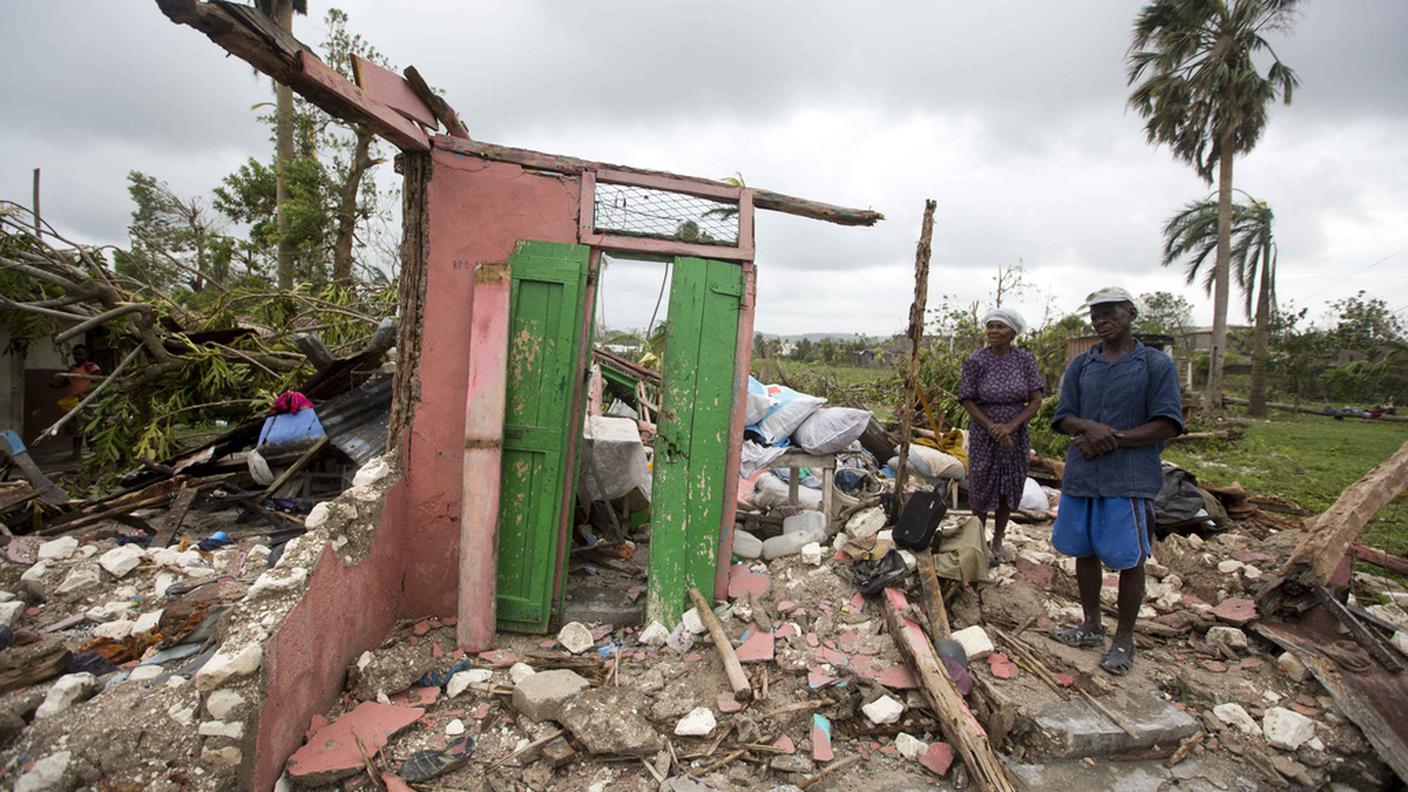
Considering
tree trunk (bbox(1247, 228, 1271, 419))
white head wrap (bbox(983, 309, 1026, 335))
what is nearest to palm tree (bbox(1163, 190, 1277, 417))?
tree trunk (bbox(1247, 228, 1271, 419))

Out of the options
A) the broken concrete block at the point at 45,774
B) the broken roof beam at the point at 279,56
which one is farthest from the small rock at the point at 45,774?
the broken roof beam at the point at 279,56

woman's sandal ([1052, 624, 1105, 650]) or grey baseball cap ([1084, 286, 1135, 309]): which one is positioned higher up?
grey baseball cap ([1084, 286, 1135, 309])

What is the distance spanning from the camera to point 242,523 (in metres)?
5.20

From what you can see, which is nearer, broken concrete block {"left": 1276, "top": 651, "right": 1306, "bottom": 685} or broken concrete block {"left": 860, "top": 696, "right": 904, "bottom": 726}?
broken concrete block {"left": 860, "top": 696, "right": 904, "bottom": 726}

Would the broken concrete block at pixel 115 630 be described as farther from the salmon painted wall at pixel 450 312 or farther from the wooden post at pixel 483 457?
the wooden post at pixel 483 457

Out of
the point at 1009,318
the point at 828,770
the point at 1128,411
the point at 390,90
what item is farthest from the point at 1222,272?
the point at 390,90

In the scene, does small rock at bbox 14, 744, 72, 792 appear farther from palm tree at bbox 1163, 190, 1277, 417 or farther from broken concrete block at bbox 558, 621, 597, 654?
palm tree at bbox 1163, 190, 1277, 417

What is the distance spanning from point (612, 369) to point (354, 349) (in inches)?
138

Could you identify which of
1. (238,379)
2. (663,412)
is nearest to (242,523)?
(238,379)

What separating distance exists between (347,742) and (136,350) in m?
5.42

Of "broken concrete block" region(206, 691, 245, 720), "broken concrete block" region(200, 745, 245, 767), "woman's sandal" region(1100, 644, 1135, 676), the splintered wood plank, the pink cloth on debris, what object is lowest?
"broken concrete block" region(200, 745, 245, 767)

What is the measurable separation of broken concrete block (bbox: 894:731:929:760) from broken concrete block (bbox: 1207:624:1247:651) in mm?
2000

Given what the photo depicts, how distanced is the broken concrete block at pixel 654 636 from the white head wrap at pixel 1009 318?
2738 millimetres

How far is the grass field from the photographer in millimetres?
6379
